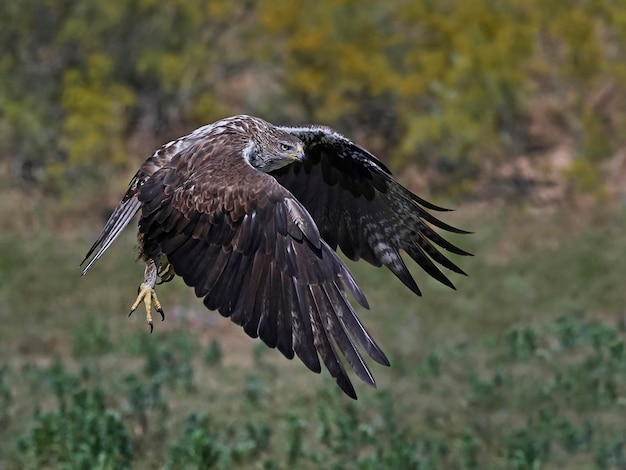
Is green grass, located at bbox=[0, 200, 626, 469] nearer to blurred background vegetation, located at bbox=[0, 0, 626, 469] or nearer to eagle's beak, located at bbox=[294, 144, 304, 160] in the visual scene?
blurred background vegetation, located at bbox=[0, 0, 626, 469]

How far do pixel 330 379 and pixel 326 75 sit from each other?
16408 mm

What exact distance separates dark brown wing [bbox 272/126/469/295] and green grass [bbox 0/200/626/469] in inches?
87.3

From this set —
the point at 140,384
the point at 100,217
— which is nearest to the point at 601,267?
the point at 140,384

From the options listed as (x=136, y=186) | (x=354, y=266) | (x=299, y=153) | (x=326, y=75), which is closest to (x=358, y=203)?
(x=299, y=153)

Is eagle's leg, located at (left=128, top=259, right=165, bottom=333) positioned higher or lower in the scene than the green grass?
lower

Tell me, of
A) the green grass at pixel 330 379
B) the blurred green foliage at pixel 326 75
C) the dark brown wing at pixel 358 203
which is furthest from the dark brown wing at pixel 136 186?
the blurred green foliage at pixel 326 75

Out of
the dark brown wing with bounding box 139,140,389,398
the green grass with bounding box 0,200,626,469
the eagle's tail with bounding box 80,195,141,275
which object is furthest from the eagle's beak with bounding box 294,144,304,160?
the green grass with bounding box 0,200,626,469

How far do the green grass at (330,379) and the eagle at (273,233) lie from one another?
239 cm

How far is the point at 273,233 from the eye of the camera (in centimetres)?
627

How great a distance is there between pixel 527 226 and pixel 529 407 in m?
9.92

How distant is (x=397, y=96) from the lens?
93.0ft

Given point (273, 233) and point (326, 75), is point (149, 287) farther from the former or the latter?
point (326, 75)

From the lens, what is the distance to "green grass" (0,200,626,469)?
32.6 ft

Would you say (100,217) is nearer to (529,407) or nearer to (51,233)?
(51,233)
